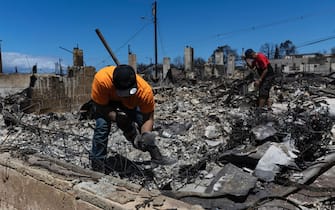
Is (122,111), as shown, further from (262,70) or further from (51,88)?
(51,88)

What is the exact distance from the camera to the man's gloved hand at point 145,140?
11.0 ft

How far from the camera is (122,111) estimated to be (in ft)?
11.8

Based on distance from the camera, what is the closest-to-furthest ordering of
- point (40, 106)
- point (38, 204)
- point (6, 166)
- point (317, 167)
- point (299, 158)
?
Result: point (38, 204)
point (6, 166)
point (317, 167)
point (299, 158)
point (40, 106)

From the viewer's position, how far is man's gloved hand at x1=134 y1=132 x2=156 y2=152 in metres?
3.37

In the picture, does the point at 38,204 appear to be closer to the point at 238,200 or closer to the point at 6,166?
the point at 6,166

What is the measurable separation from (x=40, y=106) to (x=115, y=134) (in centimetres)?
342

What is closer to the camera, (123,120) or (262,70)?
(123,120)

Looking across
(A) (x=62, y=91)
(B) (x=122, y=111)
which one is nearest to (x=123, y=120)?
(B) (x=122, y=111)

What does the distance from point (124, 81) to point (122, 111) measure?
1.79ft

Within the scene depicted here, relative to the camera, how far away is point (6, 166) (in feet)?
9.21

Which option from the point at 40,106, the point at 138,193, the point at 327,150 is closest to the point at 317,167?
the point at 327,150

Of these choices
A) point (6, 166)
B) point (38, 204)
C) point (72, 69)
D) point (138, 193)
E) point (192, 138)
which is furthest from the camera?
point (72, 69)

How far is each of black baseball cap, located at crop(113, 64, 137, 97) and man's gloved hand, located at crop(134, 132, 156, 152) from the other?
439 millimetres

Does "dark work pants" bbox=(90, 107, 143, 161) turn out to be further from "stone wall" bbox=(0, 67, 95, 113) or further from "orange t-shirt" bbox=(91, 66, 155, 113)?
"stone wall" bbox=(0, 67, 95, 113)
